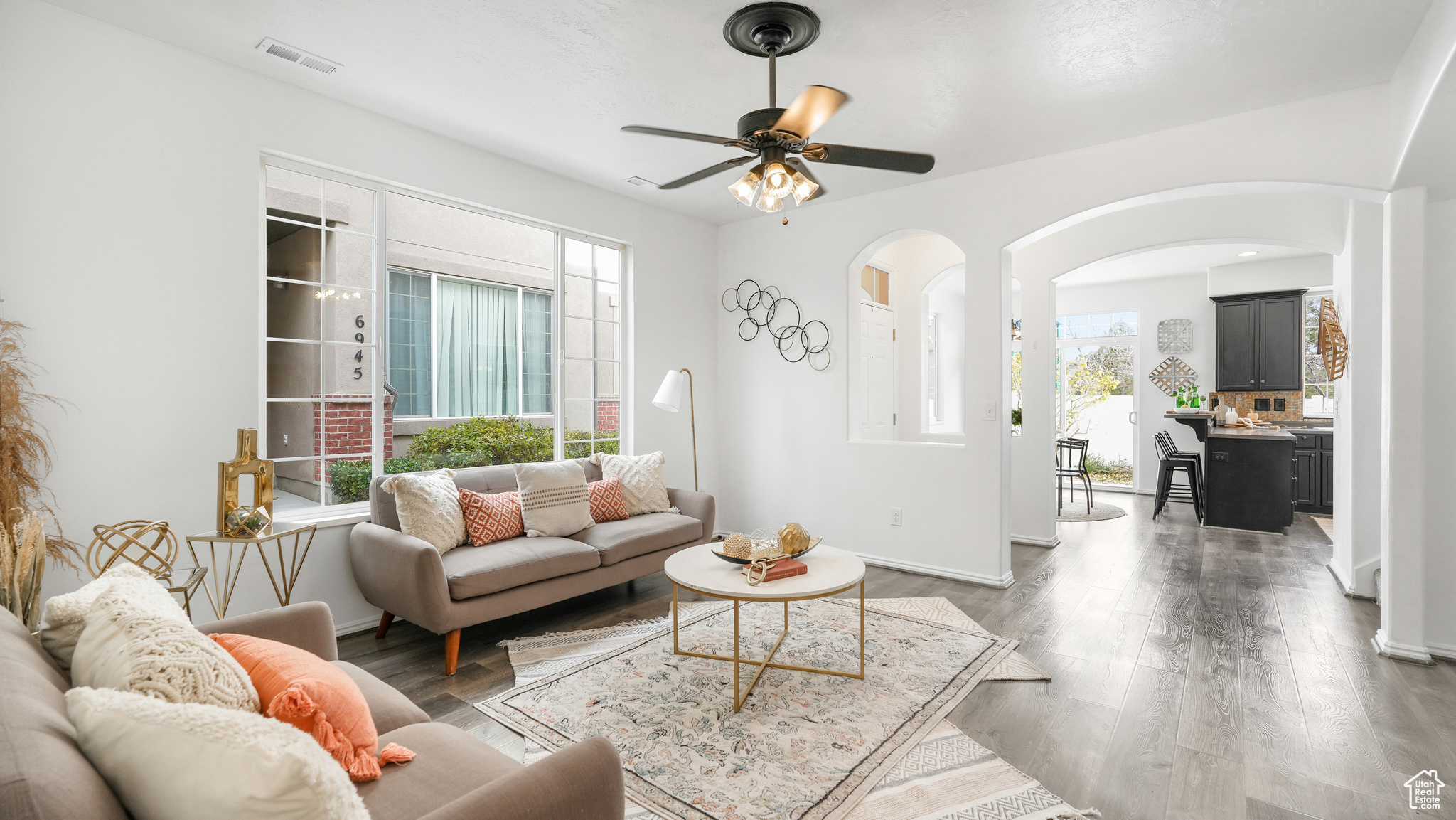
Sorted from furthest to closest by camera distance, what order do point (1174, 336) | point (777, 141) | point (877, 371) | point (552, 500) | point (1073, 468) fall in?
point (1174, 336)
point (1073, 468)
point (877, 371)
point (552, 500)
point (777, 141)

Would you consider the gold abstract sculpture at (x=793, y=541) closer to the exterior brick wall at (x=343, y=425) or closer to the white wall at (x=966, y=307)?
the white wall at (x=966, y=307)

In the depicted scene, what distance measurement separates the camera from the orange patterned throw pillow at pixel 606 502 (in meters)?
4.12

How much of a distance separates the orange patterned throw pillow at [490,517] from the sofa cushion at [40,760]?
2.52m

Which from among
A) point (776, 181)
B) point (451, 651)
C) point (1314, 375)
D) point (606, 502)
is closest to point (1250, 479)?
point (1314, 375)

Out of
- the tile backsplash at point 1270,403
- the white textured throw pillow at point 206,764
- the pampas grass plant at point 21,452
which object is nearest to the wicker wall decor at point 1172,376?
the tile backsplash at point 1270,403

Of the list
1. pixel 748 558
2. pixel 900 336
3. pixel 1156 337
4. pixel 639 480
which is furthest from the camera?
pixel 1156 337

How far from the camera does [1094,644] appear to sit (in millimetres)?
3281

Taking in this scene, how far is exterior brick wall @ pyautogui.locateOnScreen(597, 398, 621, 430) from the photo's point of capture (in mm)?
5027

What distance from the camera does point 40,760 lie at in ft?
2.51

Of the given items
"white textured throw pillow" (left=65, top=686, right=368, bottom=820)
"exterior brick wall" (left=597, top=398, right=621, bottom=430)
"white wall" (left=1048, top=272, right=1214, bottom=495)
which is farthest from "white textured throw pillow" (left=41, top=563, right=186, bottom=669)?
"white wall" (left=1048, top=272, right=1214, bottom=495)

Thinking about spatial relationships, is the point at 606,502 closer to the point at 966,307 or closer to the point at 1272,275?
the point at 966,307

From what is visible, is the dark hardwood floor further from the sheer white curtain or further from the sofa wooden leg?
the sheer white curtain

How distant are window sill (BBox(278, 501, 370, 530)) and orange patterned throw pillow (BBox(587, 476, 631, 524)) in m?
1.25

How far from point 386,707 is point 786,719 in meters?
1.45
